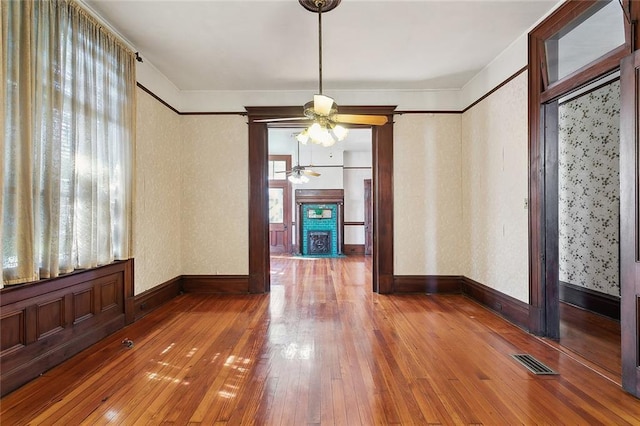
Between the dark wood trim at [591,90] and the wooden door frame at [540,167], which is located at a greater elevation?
the dark wood trim at [591,90]

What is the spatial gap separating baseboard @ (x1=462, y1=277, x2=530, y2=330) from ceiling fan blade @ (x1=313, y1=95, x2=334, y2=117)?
294cm

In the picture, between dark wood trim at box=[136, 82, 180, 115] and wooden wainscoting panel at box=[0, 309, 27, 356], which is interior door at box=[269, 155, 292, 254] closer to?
dark wood trim at box=[136, 82, 180, 115]

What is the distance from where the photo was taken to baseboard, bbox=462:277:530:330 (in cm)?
328

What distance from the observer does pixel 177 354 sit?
268cm

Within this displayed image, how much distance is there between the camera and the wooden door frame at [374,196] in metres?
4.73

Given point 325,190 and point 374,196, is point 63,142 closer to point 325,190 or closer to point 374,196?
point 374,196

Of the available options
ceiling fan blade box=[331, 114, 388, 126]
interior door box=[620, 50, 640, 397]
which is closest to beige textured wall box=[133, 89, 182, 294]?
ceiling fan blade box=[331, 114, 388, 126]

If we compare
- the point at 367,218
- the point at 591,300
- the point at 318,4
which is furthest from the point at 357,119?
the point at 367,218

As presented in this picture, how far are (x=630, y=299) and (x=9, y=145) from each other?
14.6 feet

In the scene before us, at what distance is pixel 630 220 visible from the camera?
2.08 meters

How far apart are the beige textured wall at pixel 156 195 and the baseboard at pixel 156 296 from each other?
0.26 feet

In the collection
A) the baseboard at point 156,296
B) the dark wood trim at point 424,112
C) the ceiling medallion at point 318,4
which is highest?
the ceiling medallion at point 318,4

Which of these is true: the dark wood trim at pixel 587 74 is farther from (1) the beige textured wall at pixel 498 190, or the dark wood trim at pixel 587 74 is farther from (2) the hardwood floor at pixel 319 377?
(2) the hardwood floor at pixel 319 377

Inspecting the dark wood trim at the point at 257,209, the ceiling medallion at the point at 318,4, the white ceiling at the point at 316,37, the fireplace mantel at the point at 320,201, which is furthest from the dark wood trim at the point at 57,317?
the fireplace mantel at the point at 320,201
